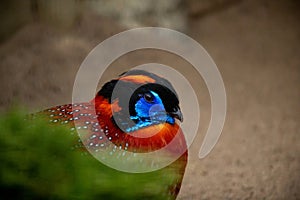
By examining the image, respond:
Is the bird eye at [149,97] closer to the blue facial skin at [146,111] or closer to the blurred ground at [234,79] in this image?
the blue facial skin at [146,111]

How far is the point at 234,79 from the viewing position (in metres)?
5.08

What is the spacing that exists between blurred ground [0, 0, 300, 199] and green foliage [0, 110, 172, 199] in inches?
82.2

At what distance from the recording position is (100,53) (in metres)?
5.04

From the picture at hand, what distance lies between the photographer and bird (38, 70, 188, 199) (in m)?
2.54

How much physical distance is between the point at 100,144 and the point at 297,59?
345 cm

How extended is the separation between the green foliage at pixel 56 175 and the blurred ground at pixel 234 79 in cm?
209

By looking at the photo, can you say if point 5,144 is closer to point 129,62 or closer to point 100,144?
point 100,144

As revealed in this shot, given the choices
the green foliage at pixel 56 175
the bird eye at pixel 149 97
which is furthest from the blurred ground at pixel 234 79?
the green foliage at pixel 56 175

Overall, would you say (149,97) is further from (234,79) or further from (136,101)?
(234,79)

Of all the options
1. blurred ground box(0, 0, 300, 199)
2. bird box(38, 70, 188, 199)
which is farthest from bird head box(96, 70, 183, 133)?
blurred ground box(0, 0, 300, 199)

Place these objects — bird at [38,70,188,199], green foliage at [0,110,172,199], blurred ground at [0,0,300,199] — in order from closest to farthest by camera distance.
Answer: green foliage at [0,110,172,199] < bird at [38,70,188,199] < blurred ground at [0,0,300,199]

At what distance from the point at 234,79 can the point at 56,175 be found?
3.89 meters

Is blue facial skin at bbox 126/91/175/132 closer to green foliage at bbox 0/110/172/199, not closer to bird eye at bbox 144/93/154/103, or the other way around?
bird eye at bbox 144/93/154/103

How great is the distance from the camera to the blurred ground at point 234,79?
3.73m
